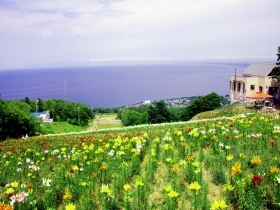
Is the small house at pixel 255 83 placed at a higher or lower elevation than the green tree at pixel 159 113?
higher

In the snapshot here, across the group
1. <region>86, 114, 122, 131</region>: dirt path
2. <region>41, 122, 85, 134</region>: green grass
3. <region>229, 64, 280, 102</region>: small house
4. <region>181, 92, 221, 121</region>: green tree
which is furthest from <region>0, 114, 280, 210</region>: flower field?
<region>86, 114, 122, 131</region>: dirt path

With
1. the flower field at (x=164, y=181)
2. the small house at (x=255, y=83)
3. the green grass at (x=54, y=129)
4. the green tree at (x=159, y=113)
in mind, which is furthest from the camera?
the green tree at (x=159, y=113)

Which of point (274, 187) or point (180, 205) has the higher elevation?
point (274, 187)

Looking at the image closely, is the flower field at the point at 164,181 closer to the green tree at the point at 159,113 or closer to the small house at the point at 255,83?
the small house at the point at 255,83

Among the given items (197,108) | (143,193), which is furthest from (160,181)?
Answer: (197,108)

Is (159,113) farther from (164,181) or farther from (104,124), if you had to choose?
(164,181)

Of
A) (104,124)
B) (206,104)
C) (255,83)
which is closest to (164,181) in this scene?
(255,83)

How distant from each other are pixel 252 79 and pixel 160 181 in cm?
3385

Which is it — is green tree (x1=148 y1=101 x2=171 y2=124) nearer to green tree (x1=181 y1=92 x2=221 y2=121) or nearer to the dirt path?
green tree (x1=181 y1=92 x2=221 y2=121)

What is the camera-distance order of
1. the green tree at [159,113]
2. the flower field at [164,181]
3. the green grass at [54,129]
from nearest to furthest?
1. the flower field at [164,181]
2. the green grass at [54,129]
3. the green tree at [159,113]

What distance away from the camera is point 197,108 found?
56.8m

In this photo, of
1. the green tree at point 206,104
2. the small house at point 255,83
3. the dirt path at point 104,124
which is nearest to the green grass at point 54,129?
the dirt path at point 104,124

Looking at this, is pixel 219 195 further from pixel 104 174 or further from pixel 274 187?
pixel 104 174

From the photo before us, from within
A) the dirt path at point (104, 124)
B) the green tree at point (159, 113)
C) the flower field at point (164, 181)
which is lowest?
the dirt path at point (104, 124)
